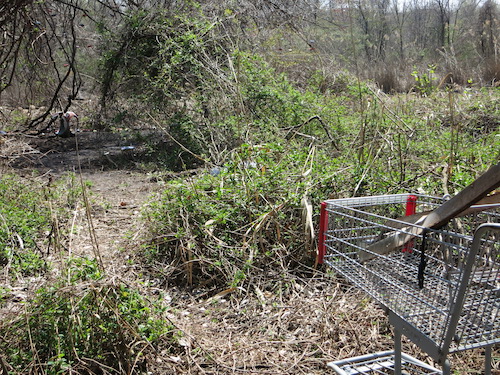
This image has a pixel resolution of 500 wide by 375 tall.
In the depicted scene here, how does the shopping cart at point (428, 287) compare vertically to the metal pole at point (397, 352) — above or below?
above

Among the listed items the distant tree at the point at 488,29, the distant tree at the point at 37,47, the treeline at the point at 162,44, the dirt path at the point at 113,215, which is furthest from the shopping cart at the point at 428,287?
the distant tree at the point at 488,29

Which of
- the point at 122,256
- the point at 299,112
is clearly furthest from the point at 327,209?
the point at 299,112

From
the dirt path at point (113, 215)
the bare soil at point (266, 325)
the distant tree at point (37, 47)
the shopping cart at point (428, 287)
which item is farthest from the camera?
the distant tree at point (37, 47)

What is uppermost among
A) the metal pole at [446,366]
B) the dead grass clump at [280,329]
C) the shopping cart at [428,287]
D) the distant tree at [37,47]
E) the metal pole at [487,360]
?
the distant tree at [37,47]

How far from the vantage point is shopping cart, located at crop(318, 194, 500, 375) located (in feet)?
4.89

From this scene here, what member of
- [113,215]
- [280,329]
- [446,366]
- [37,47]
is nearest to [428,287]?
[446,366]

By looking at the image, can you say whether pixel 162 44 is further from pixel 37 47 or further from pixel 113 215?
pixel 113 215

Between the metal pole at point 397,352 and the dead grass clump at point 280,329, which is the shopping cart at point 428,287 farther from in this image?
the dead grass clump at point 280,329

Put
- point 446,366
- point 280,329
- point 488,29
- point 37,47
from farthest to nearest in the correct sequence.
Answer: point 488,29
point 37,47
point 280,329
point 446,366

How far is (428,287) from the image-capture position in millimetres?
1876

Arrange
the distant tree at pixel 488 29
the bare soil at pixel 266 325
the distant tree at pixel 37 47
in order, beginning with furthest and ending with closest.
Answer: the distant tree at pixel 488 29 → the distant tree at pixel 37 47 → the bare soil at pixel 266 325

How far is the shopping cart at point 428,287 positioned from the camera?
1490 mm

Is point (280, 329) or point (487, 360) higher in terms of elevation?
point (487, 360)

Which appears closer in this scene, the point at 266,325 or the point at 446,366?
the point at 446,366
